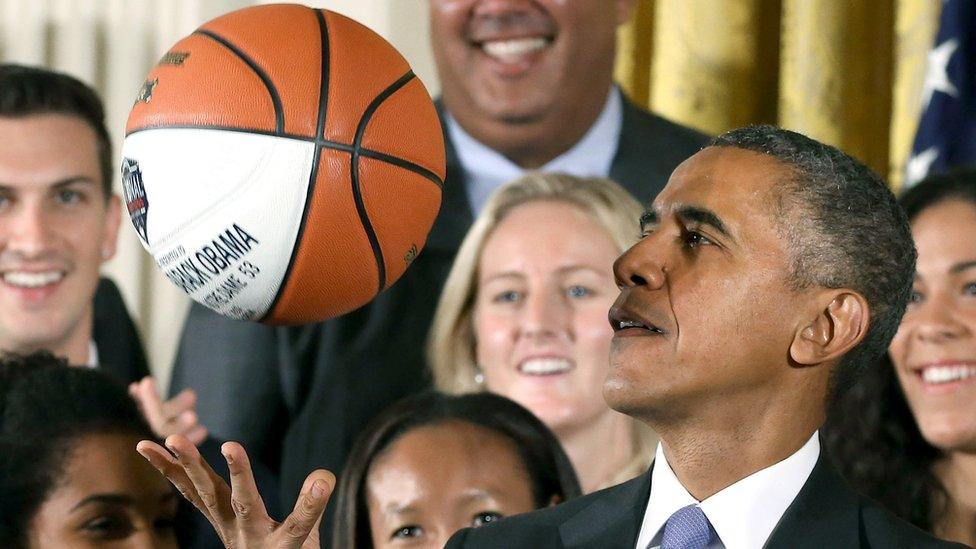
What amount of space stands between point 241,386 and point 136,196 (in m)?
1.49

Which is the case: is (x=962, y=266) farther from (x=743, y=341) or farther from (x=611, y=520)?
(x=611, y=520)

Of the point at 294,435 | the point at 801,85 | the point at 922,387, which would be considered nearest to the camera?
the point at 922,387

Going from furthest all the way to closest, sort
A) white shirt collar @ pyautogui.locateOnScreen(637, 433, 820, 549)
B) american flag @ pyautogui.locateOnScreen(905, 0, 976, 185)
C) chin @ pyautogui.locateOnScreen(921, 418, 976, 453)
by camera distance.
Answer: american flag @ pyautogui.locateOnScreen(905, 0, 976, 185) → chin @ pyautogui.locateOnScreen(921, 418, 976, 453) → white shirt collar @ pyautogui.locateOnScreen(637, 433, 820, 549)

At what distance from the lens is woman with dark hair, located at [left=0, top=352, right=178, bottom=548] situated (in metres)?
2.24

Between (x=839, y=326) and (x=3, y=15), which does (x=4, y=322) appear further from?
(x=839, y=326)

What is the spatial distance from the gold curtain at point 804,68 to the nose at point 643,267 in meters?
2.27

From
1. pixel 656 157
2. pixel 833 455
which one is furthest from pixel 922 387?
pixel 656 157

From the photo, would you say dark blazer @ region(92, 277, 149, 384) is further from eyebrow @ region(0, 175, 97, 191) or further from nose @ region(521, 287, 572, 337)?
nose @ region(521, 287, 572, 337)

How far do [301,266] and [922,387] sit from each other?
1399 mm

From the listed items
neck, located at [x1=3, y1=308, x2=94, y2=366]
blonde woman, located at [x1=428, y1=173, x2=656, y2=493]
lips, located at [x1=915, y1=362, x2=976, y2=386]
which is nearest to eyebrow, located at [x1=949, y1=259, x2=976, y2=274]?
lips, located at [x1=915, y1=362, x2=976, y2=386]

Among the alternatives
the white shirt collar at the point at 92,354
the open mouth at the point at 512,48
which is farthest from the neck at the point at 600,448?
the white shirt collar at the point at 92,354

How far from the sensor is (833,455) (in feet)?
10.6

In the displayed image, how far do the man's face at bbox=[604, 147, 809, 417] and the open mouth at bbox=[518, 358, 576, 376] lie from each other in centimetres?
128

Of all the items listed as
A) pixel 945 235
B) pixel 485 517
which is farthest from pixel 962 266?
pixel 485 517
